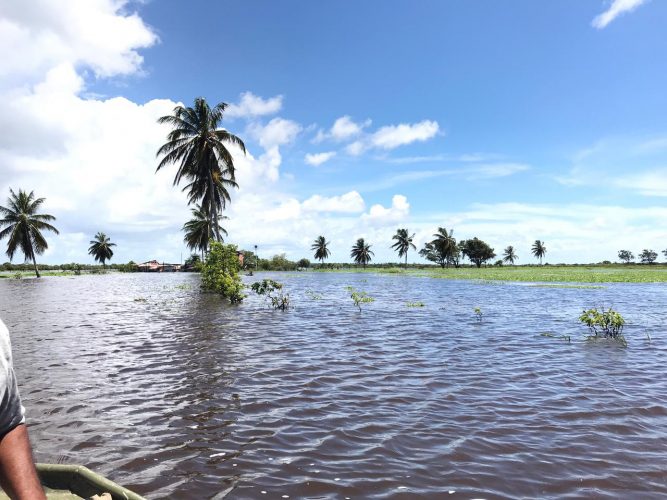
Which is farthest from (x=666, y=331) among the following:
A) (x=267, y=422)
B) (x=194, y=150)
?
(x=194, y=150)

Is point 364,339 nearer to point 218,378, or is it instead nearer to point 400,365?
point 400,365

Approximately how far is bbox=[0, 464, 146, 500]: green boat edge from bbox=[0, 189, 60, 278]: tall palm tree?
61901 mm

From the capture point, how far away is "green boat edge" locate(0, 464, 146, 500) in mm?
3164

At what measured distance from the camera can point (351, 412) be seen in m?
6.71

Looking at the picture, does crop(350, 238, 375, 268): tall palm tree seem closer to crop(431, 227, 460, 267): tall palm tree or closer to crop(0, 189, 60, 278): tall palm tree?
crop(431, 227, 460, 267): tall palm tree

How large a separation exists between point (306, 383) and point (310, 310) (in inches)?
520

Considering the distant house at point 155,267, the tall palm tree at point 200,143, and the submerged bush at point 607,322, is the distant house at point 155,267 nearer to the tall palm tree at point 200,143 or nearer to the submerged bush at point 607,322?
the tall palm tree at point 200,143

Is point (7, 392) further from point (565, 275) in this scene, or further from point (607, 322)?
point (565, 275)

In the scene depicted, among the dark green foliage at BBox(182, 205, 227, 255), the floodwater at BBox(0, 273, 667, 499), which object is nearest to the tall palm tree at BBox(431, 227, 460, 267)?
the dark green foliage at BBox(182, 205, 227, 255)

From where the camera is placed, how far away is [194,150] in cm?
3347

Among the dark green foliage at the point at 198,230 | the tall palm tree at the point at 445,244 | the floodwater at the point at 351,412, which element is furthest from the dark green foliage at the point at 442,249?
the floodwater at the point at 351,412

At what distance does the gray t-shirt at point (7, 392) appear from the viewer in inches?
72.6

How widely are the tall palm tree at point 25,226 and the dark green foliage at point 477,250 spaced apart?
89.2 m

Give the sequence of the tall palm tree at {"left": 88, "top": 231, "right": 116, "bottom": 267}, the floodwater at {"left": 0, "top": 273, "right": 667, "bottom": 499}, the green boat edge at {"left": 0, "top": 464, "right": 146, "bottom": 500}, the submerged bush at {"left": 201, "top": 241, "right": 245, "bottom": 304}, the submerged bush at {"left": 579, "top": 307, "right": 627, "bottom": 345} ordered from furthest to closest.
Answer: the tall palm tree at {"left": 88, "top": 231, "right": 116, "bottom": 267} → the submerged bush at {"left": 201, "top": 241, "right": 245, "bottom": 304} → the submerged bush at {"left": 579, "top": 307, "right": 627, "bottom": 345} → the floodwater at {"left": 0, "top": 273, "right": 667, "bottom": 499} → the green boat edge at {"left": 0, "top": 464, "right": 146, "bottom": 500}
